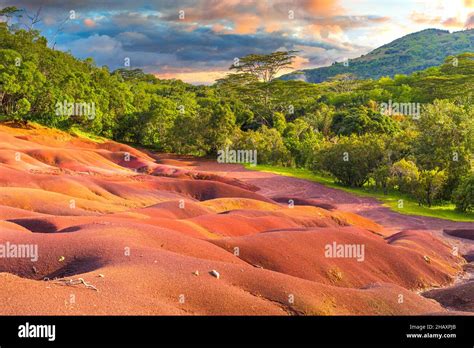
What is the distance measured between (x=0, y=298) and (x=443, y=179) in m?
36.2

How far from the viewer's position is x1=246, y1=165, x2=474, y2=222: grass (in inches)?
1435

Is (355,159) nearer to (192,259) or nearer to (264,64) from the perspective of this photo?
(192,259)

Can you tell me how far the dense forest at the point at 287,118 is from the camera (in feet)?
138

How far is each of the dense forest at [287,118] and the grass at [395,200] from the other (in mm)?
918

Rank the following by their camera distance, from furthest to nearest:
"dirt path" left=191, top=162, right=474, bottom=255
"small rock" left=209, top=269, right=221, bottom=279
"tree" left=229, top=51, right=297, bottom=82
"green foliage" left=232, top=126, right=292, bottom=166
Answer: "tree" left=229, top=51, right=297, bottom=82
"green foliage" left=232, top=126, right=292, bottom=166
"dirt path" left=191, top=162, right=474, bottom=255
"small rock" left=209, top=269, right=221, bottom=279

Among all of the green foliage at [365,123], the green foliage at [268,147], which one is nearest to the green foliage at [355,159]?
the green foliage at [365,123]

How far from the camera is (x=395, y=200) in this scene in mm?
41500
